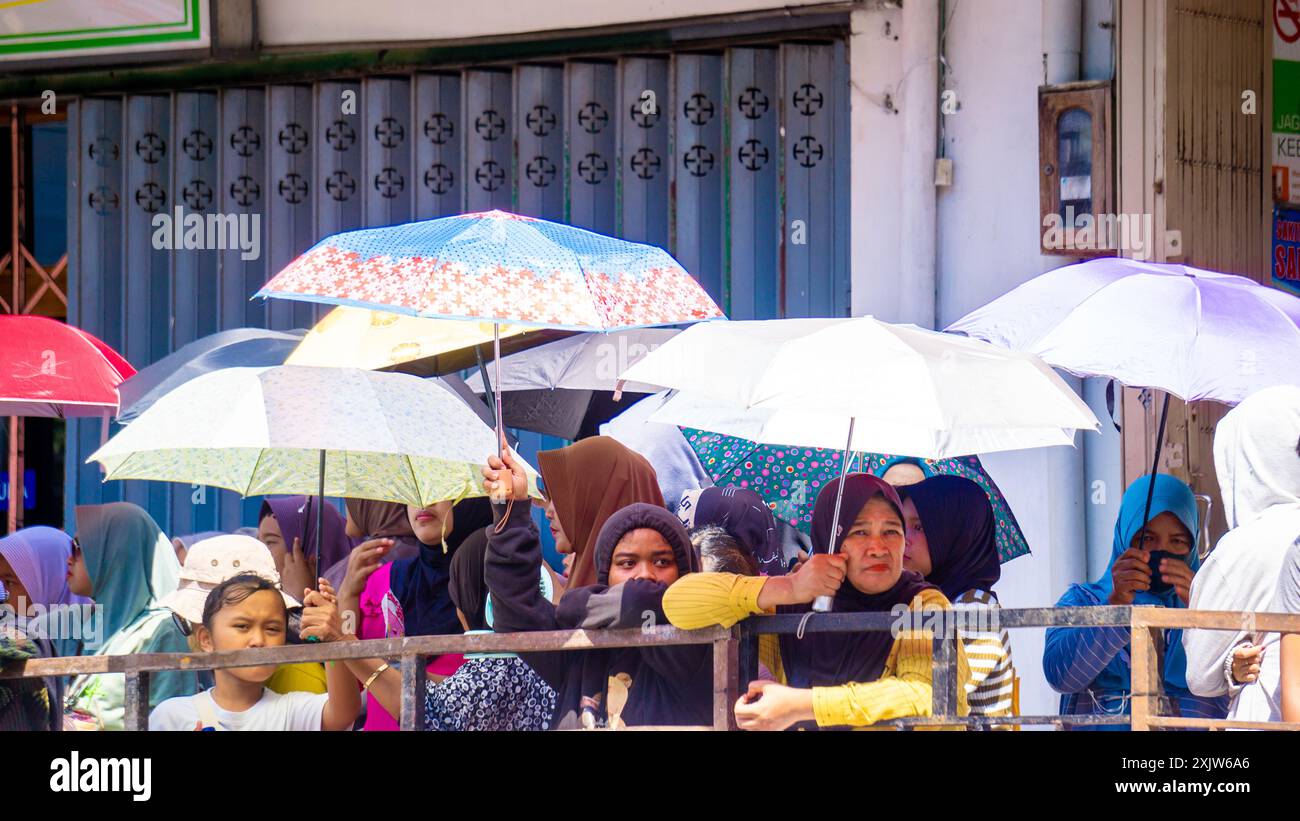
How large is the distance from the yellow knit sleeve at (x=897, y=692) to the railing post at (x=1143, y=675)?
44 centimetres

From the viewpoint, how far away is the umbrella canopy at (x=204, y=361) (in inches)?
263

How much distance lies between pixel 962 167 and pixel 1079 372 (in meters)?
2.48

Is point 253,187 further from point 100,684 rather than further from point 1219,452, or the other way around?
point 1219,452

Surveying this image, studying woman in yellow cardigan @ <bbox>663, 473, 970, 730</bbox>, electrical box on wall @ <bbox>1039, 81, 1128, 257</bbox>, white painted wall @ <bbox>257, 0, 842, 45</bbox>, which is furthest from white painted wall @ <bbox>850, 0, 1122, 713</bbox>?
woman in yellow cardigan @ <bbox>663, 473, 970, 730</bbox>

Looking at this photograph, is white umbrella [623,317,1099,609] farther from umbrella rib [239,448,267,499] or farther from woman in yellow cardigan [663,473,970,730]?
umbrella rib [239,448,267,499]

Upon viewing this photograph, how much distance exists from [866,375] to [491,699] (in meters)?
1.56

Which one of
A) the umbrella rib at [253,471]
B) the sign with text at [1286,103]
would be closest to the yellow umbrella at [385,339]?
the umbrella rib at [253,471]

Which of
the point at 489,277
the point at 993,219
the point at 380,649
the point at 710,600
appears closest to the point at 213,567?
the point at 380,649

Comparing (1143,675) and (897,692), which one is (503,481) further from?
(1143,675)

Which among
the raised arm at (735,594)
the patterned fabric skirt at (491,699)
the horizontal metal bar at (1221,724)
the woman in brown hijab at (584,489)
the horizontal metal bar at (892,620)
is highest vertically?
the woman in brown hijab at (584,489)

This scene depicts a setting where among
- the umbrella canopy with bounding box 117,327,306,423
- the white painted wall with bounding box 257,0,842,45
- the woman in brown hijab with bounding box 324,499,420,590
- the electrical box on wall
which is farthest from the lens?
the white painted wall with bounding box 257,0,842,45

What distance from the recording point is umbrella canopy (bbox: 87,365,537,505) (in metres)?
5.31

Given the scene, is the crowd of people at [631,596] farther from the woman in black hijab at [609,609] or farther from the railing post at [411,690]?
the railing post at [411,690]

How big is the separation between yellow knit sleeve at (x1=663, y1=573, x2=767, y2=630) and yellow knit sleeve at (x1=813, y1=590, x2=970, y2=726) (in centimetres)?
29
